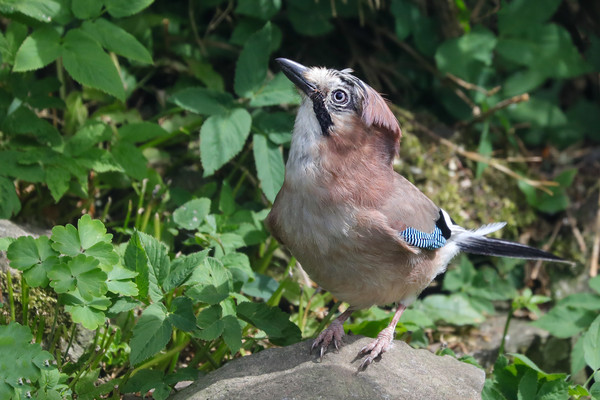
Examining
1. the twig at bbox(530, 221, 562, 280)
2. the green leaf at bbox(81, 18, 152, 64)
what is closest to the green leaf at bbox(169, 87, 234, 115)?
the green leaf at bbox(81, 18, 152, 64)

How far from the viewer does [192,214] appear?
365 centimetres

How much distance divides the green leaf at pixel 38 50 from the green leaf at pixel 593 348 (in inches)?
112

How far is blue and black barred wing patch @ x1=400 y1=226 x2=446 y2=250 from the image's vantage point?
11.1 feet

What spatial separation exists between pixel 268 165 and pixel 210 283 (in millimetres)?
1013

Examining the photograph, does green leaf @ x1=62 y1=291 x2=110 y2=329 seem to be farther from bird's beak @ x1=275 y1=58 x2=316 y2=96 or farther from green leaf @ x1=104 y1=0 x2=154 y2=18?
green leaf @ x1=104 y1=0 x2=154 y2=18

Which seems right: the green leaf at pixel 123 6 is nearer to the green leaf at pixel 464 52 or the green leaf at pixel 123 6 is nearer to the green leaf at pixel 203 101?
the green leaf at pixel 203 101

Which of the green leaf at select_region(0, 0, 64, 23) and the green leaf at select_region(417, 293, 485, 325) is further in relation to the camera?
the green leaf at select_region(417, 293, 485, 325)

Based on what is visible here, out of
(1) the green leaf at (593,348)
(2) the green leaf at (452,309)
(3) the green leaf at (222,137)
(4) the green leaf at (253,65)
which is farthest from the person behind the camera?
(2) the green leaf at (452,309)

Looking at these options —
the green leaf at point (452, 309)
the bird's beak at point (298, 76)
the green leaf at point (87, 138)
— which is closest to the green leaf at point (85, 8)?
the green leaf at point (87, 138)

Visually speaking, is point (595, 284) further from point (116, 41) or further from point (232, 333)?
point (116, 41)

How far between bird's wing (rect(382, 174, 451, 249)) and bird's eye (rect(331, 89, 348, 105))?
1.67 feet

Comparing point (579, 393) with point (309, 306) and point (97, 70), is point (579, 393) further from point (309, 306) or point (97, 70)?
point (97, 70)

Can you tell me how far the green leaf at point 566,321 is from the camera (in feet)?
13.5

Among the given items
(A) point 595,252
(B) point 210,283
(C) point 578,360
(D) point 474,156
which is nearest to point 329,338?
(B) point 210,283
